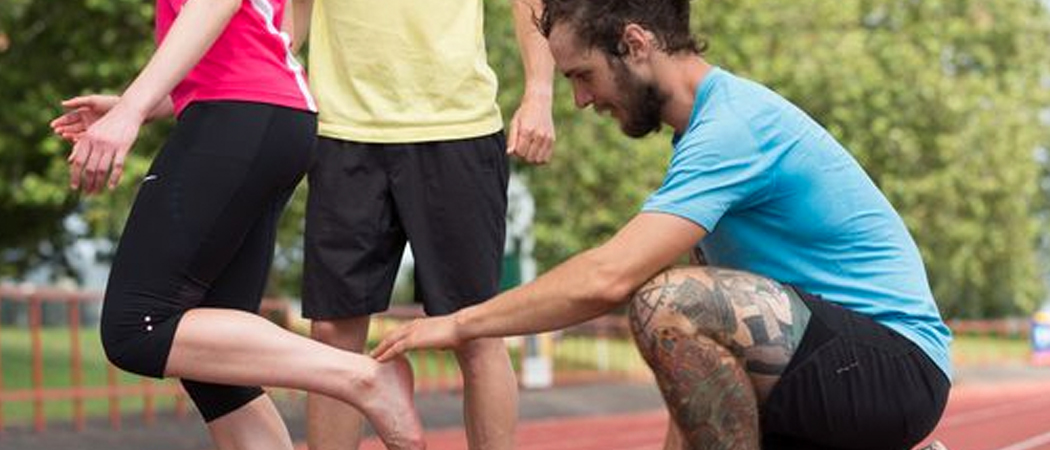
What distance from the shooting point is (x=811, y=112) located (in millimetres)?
30672

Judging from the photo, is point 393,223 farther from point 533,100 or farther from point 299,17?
point 299,17

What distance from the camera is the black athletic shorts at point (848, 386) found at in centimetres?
405

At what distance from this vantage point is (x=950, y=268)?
39.3 metres

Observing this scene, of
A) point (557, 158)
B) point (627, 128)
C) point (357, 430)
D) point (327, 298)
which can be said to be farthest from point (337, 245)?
point (557, 158)

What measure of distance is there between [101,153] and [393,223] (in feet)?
3.65

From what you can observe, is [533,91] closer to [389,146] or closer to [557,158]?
[389,146]

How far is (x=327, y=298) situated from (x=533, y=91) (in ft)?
2.44

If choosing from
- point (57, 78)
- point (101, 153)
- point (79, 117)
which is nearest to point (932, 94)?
point (57, 78)

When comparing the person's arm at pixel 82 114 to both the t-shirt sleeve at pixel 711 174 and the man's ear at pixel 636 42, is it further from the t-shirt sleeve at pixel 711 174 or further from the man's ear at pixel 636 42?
the t-shirt sleeve at pixel 711 174

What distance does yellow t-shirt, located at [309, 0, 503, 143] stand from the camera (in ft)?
16.1

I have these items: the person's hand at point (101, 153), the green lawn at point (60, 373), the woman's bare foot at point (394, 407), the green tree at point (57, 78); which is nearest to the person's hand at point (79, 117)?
the person's hand at point (101, 153)

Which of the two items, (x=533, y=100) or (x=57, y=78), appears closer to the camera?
(x=533, y=100)

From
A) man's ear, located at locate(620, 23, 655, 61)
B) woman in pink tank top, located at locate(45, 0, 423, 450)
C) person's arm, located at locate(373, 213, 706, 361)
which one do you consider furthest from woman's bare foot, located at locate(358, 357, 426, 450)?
man's ear, located at locate(620, 23, 655, 61)

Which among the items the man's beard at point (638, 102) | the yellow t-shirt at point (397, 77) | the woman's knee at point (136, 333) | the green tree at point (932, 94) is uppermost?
the man's beard at point (638, 102)
